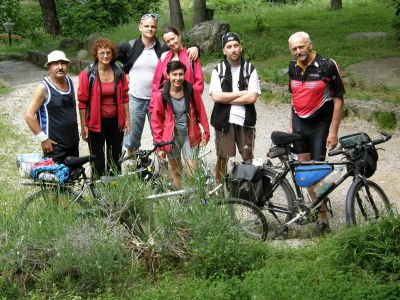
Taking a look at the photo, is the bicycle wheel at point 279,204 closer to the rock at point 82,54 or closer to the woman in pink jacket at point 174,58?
the woman in pink jacket at point 174,58

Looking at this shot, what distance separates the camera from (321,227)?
6613 millimetres

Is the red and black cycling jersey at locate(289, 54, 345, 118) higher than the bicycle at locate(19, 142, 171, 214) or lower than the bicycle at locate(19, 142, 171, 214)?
higher

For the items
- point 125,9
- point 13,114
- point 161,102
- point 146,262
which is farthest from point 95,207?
point 125,9

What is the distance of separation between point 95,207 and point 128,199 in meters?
0.28

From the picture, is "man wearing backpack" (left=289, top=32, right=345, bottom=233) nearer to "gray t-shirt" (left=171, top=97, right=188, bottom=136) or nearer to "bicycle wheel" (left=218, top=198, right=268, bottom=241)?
"bicycle wheel" (left=218, top=198, right=268, bottom=241)

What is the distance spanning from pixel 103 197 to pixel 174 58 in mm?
2047

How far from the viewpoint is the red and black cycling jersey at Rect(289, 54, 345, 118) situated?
21.3 ft

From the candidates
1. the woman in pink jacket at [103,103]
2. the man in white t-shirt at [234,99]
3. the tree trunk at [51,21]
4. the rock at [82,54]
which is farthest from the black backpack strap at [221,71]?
the tree trunk at [51,21]

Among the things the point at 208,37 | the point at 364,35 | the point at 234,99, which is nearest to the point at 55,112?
the point at 234,99

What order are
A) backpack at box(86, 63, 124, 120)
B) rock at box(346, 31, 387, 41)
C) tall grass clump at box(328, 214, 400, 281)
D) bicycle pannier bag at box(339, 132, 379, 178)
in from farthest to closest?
rock at box(346, 31, 387, 41) → backpack at box(86, 63, 124, 120) → bicycle pannier bag at box(339, 132, 379, 178) → tall grass clump at box(328, 214, 400, 281)

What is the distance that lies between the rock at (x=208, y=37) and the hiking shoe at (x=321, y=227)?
995 centimetres

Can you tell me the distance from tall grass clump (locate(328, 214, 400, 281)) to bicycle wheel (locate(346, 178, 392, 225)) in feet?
1.51

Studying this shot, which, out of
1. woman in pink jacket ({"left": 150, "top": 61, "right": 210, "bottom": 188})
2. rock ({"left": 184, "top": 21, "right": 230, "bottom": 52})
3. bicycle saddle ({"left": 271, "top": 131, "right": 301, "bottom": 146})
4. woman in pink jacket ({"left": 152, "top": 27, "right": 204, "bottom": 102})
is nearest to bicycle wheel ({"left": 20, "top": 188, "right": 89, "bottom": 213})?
woman in pink jacket ({"left": 150, "top": 61, "right": 210, "bottom": 188})

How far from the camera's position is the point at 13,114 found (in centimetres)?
1368
